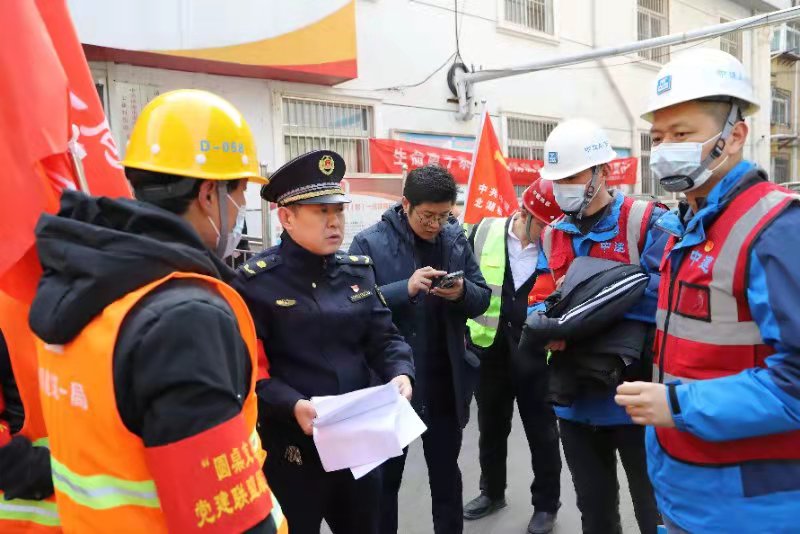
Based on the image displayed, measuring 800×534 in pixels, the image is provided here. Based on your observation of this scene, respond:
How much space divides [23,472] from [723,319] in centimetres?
180

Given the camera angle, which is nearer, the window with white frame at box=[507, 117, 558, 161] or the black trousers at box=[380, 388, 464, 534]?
the black trousers at box=[380, 388, 464, 534]

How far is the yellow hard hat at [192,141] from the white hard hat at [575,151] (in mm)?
1627

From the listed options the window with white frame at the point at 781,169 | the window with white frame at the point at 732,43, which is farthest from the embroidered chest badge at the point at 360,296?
the window with white frame at the point at 781,169

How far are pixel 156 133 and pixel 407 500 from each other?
10.2ft

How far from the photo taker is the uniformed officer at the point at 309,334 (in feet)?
7.39

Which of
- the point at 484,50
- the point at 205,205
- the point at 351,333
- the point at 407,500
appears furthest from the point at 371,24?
the point at 205,205

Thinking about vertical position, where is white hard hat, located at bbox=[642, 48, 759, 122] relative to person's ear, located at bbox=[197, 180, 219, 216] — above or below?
above

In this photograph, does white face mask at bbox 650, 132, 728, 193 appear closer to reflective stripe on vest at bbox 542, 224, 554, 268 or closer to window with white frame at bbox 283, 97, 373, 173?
reflective stripe on vest at bbox 542, 224, 554, 268

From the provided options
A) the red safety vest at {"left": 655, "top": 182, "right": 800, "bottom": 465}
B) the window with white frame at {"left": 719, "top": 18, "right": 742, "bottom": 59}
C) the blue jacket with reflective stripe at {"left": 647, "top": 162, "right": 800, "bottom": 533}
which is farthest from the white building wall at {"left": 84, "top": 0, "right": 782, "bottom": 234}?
the blue jacket with reflective stripe at {"left": 647, "top": 162, "right": 800, "bottom": 533}

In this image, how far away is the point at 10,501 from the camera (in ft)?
5.38

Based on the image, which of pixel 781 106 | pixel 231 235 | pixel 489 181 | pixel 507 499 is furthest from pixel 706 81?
pixel 781 106

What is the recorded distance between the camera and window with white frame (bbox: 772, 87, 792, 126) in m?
23.0

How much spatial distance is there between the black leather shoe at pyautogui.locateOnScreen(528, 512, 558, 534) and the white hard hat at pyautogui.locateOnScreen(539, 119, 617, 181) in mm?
1933

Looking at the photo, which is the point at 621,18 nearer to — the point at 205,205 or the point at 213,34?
the point at 213,34
